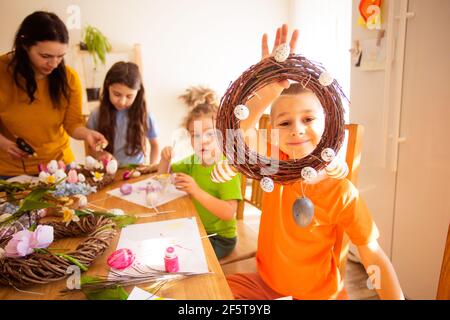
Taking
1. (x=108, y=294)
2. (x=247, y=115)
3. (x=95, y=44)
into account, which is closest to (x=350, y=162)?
(x=247, y=115)

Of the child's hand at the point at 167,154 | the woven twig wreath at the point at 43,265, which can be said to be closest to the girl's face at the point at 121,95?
the child's hand at the point at 167,154

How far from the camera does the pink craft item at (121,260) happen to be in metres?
0.55

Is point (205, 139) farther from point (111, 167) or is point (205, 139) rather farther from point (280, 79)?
point (280, 79)

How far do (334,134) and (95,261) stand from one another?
19.4 inches

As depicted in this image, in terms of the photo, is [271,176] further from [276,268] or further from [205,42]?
[205,42]

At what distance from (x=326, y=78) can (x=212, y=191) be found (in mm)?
627

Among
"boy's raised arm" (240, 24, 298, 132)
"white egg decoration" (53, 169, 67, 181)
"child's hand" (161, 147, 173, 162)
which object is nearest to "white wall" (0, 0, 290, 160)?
"child's hand" (161, 147, 173, 162)

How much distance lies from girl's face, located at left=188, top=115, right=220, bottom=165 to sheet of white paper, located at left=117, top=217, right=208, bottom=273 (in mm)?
258

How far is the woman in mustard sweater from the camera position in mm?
1083

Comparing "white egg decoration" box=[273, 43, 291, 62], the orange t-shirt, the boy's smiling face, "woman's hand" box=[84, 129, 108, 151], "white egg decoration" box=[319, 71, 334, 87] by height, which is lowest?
the orange t-shirt

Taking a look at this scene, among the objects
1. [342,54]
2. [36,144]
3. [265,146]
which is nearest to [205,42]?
[36,144]

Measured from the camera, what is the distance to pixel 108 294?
49cm

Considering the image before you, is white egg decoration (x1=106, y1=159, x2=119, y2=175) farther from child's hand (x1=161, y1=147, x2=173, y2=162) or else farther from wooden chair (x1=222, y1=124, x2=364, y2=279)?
wooden chair (x1=222, y1=124, x2=364, y2=279)

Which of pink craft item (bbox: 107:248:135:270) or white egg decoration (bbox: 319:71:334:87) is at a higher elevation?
white egg decoration (bbox: 319:71:334:87)
